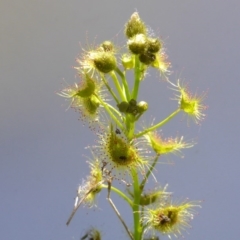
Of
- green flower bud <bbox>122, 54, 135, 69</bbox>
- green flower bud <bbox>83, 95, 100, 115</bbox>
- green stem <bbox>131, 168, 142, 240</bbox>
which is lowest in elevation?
green stem <bbox>131, 168, 142, 240</bbox>

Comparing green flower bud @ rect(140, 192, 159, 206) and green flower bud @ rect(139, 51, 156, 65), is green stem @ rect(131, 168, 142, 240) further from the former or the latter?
green flower bud @ rect(139, 51, 156, 65)

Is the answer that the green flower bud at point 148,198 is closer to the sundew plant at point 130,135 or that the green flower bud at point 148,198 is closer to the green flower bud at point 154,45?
the sundew plant at point 130,135

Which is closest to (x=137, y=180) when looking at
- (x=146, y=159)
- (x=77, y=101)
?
(x=146, y=159)

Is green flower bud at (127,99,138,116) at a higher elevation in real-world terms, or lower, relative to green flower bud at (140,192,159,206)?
higher

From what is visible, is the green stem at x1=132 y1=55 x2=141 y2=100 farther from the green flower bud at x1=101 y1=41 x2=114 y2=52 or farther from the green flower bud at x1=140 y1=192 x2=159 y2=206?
the green flower bud at x1=140 y1=192 x2=159 y2=206

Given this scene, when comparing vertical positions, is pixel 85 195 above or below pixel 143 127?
below

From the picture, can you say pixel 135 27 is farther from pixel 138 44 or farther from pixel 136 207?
pixel 136 207

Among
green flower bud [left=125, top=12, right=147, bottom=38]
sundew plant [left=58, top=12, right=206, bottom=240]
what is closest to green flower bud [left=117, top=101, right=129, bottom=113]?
sundew plant [left=58, top=12, right=206, bottom=240]

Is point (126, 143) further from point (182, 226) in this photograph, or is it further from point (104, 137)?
point (182, 226)
